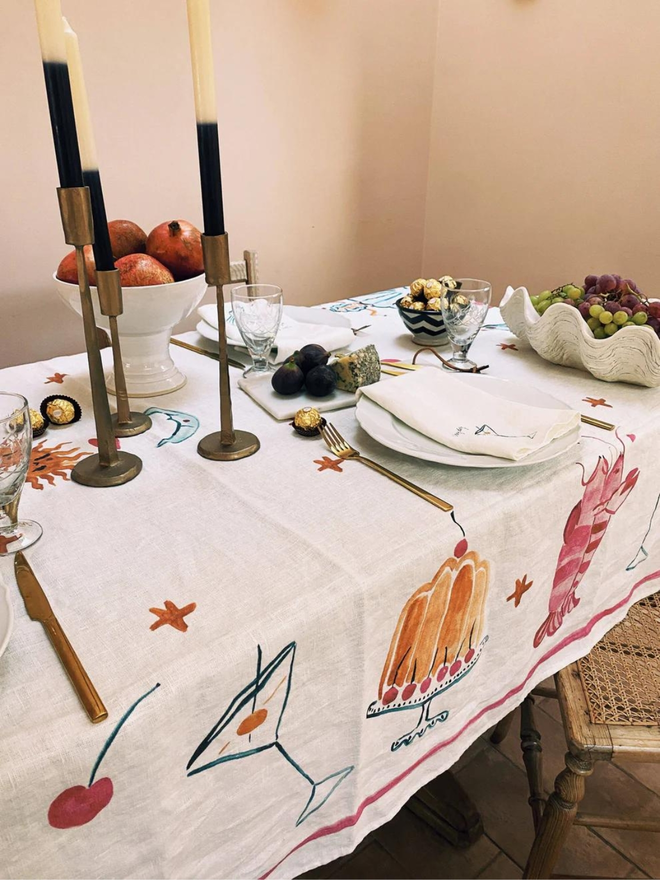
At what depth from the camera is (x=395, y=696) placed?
0.64 m

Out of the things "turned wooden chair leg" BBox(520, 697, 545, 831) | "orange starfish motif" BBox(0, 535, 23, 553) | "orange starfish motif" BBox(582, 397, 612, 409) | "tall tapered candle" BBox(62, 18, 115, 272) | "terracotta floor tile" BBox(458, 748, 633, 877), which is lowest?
"terracotta floor tile" BBox(458, 748, 633, 877)

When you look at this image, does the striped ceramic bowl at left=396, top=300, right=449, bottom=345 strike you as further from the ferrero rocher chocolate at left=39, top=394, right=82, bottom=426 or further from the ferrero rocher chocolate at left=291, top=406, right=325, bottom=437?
the ferrero rocher chocolate at left=39, top=394, right=82, bottom=426

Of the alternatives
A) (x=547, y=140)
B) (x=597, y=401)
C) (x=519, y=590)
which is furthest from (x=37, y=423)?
(x=547, y=140)

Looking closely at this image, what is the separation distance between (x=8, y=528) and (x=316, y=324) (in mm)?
691

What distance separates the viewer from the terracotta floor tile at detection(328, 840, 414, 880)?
113cm

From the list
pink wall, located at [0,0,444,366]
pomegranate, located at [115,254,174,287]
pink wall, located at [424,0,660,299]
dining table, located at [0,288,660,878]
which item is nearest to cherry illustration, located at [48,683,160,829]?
dining table, located at [0,288,660,878]

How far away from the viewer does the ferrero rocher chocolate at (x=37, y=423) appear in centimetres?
82

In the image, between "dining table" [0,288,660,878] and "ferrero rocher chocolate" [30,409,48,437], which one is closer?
"dining table" [0,288,660,878]

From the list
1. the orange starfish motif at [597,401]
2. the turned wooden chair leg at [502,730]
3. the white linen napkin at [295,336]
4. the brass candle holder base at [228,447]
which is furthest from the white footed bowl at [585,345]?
the turned wooden chair leg at [502,730]

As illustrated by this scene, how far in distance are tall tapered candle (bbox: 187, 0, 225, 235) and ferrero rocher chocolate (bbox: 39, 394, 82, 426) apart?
0.33m

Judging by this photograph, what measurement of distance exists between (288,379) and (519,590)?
414 mm

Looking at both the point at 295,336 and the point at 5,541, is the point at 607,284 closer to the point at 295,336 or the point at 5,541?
the point at 295,336

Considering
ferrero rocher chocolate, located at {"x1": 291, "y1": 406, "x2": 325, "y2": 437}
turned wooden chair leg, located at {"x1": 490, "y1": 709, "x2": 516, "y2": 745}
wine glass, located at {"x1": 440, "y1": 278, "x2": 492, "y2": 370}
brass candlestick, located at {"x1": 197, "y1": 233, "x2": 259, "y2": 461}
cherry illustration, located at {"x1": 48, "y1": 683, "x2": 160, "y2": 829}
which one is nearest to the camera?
cherry illustration, located at {"x1": 48, "y1": 683, "x2": 160, "y2": 829}

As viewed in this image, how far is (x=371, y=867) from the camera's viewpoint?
115cm
